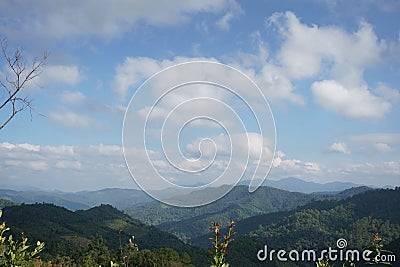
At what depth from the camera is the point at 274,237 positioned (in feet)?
477

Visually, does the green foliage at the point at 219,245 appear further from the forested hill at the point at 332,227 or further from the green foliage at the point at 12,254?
the forested hill at the point at 332,227

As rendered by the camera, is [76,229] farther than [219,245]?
Yes

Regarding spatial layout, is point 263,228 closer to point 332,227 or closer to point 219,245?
point 332,227

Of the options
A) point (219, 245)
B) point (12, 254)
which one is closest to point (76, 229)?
point (12, 254)

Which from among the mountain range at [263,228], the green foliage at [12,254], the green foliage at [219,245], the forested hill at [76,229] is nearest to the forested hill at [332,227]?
the mountain range at [263,228]

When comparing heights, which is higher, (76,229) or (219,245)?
(219,245)

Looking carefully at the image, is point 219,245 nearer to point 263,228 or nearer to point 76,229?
point 76,229

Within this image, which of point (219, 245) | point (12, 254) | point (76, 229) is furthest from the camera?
point (76, 229)

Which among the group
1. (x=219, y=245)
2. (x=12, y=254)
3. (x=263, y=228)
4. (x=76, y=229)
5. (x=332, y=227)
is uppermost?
(x=219, y=245)

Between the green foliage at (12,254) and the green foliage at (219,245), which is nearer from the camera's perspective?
the green foliage at (219,245)

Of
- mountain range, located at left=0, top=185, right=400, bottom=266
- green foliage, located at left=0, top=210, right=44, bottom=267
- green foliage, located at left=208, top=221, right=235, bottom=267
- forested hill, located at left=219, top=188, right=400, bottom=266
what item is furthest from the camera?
forested hill, located at left=219, top=188, right=400, bottom=266

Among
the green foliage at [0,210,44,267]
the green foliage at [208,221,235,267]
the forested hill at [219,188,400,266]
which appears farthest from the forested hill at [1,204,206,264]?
the green foliage at [208,221,235,267]

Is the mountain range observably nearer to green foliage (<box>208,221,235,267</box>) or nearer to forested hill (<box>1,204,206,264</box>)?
forested hill (<box>1,204,206,264</box>)

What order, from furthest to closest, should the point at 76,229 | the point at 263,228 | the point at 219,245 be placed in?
the point at 263,228 < the point at 76,229 < the point at 219,245
